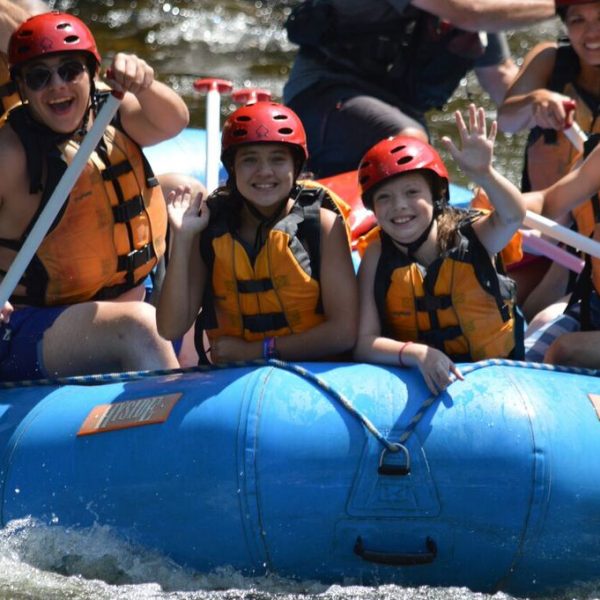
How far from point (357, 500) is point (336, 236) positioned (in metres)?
0.83

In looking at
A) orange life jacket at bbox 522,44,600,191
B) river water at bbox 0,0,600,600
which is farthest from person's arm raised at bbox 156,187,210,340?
orange life jacket at bbox 522,44,600,191

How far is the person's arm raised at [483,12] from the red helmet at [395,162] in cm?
177

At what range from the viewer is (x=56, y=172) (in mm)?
4418

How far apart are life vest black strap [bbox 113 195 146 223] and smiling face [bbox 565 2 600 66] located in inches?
65.8

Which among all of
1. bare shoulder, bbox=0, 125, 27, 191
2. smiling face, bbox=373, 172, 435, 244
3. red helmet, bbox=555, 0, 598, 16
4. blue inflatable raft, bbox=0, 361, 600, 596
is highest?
red helmet, bbox=555, 0, 598, 16

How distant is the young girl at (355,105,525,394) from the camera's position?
4250 millimetres

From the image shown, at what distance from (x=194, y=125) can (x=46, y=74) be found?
17.1ft

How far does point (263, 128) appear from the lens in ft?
14.0

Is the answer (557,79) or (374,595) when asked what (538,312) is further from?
(374,595)

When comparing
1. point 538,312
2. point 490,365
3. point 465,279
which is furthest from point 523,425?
point 538,312

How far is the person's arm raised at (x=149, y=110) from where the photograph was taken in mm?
4316

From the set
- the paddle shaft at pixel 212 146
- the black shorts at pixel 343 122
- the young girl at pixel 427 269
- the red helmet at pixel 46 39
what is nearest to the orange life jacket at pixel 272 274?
the young girl at pixel 427 269

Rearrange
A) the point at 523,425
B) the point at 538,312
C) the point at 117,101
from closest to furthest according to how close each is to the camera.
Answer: the point at 523,425 → the point at 117,101 → the point at 538,312

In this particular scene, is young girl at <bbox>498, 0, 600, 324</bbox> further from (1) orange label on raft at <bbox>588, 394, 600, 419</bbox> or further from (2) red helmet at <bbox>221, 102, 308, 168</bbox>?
(2) red helmet at <bbox>221, 102, 308, 168</bbox>
